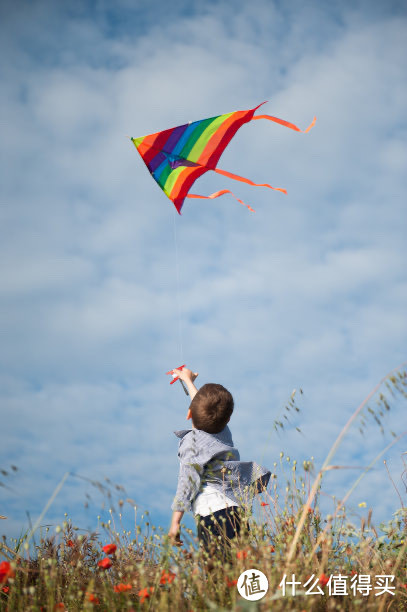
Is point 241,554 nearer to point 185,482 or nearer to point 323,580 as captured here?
point 323,580

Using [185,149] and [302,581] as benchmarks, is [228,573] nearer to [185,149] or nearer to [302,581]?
[302,581]

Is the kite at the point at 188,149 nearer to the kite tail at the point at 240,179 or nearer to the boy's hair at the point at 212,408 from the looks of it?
the kite tail at the point at 240,179

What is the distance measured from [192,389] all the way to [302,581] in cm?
252

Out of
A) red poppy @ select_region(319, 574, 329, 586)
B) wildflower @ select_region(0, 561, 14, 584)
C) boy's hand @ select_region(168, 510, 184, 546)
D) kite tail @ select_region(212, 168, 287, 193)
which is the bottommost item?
red poppy @ select_region(319, 574, 329, 586)

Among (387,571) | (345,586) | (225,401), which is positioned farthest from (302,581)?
(225,401)

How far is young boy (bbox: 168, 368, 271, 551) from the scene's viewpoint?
14.0 ft

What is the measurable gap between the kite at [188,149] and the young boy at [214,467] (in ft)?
8.12

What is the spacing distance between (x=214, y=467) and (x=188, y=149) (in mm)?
3541

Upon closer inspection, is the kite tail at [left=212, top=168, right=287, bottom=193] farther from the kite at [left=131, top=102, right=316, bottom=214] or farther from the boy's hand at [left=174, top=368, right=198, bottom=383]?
the boy's hand at [left=174, top=368, right=198, bottom=383]

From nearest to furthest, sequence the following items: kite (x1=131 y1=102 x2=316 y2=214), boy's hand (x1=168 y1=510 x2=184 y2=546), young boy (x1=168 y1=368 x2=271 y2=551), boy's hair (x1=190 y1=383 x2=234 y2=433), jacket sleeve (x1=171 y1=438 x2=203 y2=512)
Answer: boy's hand (x1=168 y1=510 x2=184 y2=546), jacket sleeve (x1=171 y1=438 x2=203 y2=512), young boy (x1=168 y1=368 x2=271 y2=551), boy's hair (x1=190 y1=383 x2=234 y2=433), kite (x1=131 y1=102 x2=316 y2=214)

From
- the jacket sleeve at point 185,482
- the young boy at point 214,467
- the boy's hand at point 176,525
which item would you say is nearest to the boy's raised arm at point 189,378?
Answer: the young boy at point 214,467

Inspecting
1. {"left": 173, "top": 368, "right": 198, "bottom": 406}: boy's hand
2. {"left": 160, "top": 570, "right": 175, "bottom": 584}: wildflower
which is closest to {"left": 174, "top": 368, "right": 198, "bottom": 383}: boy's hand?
{"left": 173, "top": 368, "right": 198, "bottom": 406}: boy's hand

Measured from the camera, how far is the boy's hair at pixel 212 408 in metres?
4.53

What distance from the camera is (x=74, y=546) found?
4.17 metres
